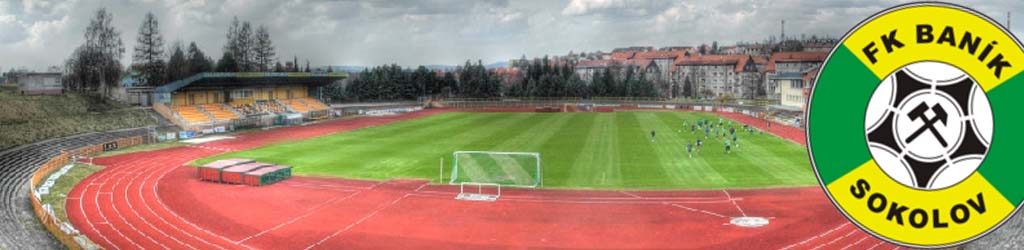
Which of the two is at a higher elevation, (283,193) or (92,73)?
(92,73)

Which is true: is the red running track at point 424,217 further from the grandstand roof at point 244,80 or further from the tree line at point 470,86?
the tree line at point 470,86

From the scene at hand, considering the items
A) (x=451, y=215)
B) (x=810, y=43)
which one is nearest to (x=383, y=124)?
(x=451, y=215)

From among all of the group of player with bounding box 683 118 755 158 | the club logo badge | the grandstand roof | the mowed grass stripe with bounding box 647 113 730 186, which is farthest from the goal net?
the grandstand roof

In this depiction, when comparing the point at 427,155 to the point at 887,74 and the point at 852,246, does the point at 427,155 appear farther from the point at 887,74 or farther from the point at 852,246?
the point at 887,74

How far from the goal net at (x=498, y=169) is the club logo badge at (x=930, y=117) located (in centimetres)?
2897

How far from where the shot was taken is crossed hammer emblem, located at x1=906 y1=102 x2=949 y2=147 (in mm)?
2451

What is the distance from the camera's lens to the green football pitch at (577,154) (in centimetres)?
3356

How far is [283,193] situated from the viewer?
3067 cm

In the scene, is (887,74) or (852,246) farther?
(852,246)

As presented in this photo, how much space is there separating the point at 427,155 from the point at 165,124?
28.2 metres

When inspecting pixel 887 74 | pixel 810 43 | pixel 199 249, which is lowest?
pixel 199 249

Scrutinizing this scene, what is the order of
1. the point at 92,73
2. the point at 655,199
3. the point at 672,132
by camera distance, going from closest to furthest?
1. the point at 655,199
2. the point at 672,132
3. the point at 92,73

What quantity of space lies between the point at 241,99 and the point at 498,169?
48.2 m

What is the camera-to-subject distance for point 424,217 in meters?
25.8
